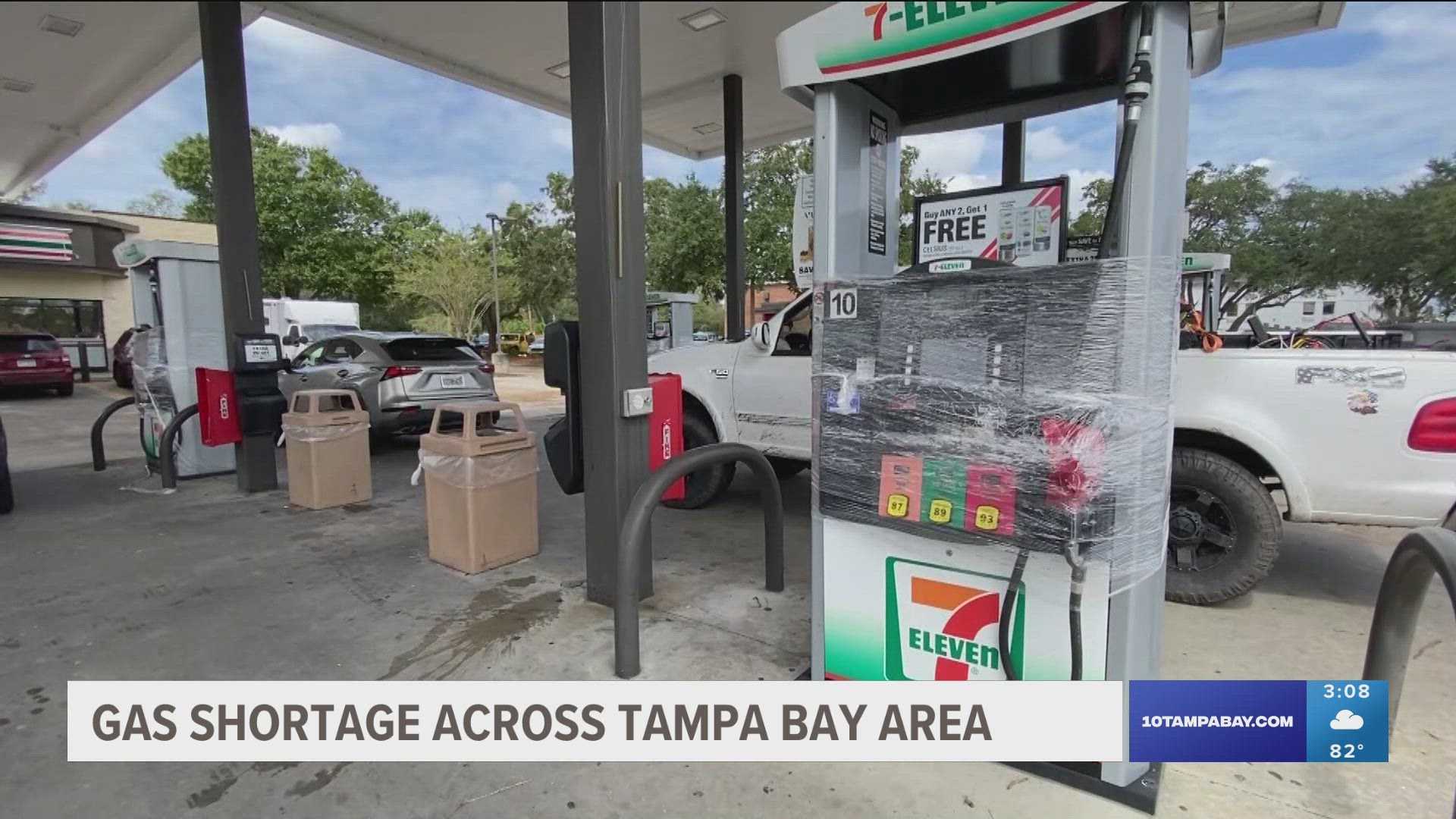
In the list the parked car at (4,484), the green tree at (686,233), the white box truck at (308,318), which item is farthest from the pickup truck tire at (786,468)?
the white box truck at (308,318)

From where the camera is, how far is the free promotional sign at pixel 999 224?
2.39 m

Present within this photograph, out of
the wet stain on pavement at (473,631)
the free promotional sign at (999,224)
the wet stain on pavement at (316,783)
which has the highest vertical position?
the free promotional sign at (999,224)

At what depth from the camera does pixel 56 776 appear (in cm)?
227

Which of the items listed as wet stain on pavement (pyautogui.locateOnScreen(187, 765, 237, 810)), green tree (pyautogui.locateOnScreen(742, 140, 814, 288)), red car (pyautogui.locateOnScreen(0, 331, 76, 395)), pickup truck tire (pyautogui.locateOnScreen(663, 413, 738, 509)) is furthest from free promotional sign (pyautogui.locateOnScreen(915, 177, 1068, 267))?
red car (pyautogui.locateOnScreen(0, 331, 76, 395))

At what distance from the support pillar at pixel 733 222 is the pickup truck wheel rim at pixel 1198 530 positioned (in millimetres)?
5356

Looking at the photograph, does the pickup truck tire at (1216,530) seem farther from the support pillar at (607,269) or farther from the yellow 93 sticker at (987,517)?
the support pillar at (607,269)

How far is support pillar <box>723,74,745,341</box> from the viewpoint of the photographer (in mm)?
8328

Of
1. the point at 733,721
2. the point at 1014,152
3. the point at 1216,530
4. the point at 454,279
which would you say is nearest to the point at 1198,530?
the point at 1216,530

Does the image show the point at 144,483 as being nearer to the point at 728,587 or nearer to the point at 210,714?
the point at 210,714

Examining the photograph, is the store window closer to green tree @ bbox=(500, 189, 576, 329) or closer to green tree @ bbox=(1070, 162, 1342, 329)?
green tree @ bbox=(500, 189, 576, 329)

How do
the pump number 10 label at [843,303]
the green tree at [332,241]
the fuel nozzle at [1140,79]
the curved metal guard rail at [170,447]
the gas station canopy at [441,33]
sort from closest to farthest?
the gas station canopy at [441,33], the fuel nozzle at [1140,79], the pump number 10 label at [843,303], the curved metal guard rail at [170,447], the green tree at [332,241]

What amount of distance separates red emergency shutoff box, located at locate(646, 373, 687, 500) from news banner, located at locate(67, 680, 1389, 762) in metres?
1.29

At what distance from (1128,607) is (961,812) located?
2.65ft

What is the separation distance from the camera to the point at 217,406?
19.4ft
